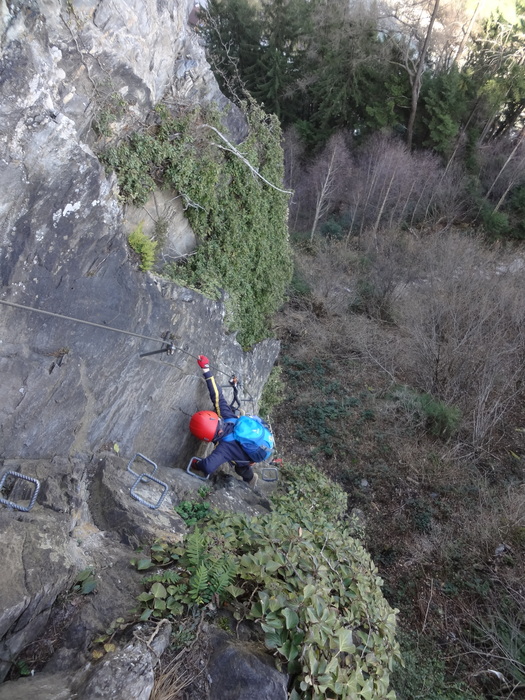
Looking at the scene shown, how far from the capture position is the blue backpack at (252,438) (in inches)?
228

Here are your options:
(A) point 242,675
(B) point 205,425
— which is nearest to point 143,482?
(B) point 205,425

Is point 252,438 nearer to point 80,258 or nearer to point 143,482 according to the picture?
point 143,482

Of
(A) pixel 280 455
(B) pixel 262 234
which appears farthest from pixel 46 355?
(A) pixel 280 455

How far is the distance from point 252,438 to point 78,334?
2.58m

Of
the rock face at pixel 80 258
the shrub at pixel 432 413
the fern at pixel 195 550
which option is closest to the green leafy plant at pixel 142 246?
the rock face at pixel 80 258

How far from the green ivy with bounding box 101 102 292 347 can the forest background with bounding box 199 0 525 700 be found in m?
1.93

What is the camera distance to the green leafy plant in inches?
213

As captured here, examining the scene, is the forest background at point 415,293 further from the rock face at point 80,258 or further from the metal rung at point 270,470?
the rock face at point 80,258

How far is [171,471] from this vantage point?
5.48m

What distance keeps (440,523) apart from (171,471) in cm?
611

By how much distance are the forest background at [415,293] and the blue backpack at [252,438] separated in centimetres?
383

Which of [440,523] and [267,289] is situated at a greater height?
[267,289]

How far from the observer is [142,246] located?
5.45m

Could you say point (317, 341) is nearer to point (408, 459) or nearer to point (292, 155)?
point (408, 459)
